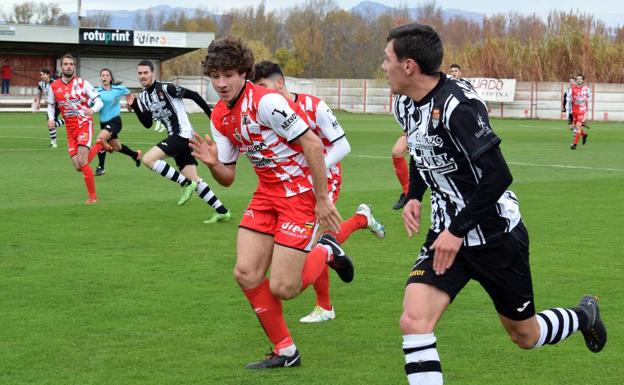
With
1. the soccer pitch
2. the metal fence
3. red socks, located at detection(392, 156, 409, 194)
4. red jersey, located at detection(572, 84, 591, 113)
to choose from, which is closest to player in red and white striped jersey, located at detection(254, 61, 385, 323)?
the soccer pitch

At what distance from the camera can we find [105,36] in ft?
212

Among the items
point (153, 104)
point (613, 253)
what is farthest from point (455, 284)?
point (153, 104)

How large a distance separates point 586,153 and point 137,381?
852 inches

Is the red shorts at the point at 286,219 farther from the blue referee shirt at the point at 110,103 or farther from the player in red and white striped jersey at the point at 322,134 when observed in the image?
the blue referee shirt at the point at 110,103

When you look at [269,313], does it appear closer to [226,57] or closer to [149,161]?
[226,57]

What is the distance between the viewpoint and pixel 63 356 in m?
6.45

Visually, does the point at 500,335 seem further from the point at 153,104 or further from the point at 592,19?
the point at 592,19

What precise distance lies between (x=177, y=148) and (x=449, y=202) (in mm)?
9360

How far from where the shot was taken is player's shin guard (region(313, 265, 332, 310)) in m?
7.47

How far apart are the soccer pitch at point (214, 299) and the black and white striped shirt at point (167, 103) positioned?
3.92 feet

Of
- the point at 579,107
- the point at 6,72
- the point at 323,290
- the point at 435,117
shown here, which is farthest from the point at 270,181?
the point at 6,72

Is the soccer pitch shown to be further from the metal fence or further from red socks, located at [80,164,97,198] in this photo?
the metal fence

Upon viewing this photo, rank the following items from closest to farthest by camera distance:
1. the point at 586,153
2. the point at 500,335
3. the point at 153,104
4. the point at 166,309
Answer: the point at 500,335 < the point at 166,309 < the point at 153,104 < the point at 586,153

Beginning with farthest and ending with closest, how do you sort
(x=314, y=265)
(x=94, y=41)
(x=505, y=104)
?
(x=94, y=41) → (x=505, y=104) → (x=314, y=265)
